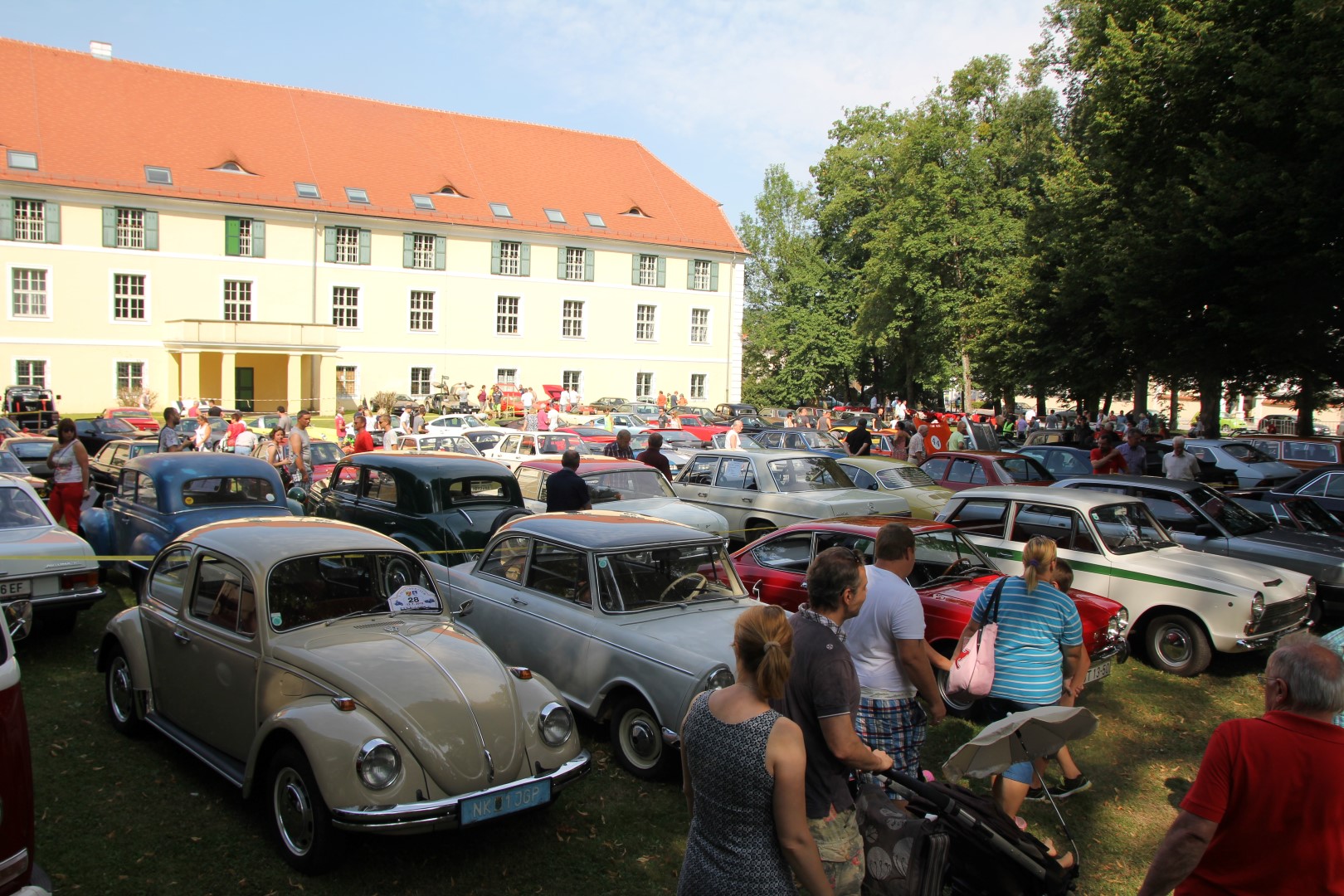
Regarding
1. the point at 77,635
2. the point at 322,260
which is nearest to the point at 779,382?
the point at 322,260

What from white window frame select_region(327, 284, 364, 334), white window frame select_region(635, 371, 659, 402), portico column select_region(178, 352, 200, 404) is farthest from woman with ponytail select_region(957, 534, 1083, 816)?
white window frame select_region(635, 371, 659, 402)

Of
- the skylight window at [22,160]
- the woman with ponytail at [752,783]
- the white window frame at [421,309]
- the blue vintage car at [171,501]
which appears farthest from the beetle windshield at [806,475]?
the skylight window at [22,160]

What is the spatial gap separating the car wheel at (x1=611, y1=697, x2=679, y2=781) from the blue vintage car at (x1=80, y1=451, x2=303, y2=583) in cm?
565

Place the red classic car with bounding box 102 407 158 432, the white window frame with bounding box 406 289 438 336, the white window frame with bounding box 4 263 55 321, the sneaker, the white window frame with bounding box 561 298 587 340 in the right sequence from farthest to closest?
the white window frame with bounding box 561 298 587 340 → the white window frame with bounding box 406 289 438 336 → the white window frame with bounding box 4 263 55 321 → the red classic car with bounding box 102 407 158 432 → the sneaker

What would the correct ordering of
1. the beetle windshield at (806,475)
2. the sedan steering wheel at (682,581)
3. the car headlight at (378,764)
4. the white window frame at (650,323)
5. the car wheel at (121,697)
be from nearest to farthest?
1. the car headlight at (378,764)
2. the car wheel at (121,697)
3. the sedan steering wheel at (682,581)
4. the beetle windshield at (806,475)
5. the white window frame at (650,323)

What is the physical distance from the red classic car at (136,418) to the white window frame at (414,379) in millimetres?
16882

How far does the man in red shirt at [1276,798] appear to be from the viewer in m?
2.85

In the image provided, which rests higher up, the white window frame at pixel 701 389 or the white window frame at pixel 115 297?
the white window frame at pixel 115 297

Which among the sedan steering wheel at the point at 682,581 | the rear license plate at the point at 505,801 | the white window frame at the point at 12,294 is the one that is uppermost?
the white window frame at the point at 12,294

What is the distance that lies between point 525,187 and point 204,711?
46853 mm

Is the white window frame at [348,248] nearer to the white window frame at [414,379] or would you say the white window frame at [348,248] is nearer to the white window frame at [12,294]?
the white window frame at [414,379]

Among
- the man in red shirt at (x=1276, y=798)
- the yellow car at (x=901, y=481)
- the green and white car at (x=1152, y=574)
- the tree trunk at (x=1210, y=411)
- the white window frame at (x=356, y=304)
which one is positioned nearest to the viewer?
the man in red shirt at (x=1276, y=798)

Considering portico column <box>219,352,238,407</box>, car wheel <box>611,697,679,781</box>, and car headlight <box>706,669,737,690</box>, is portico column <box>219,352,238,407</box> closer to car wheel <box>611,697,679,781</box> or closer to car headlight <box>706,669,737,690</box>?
car wheel <box>611,697,679,781</box>

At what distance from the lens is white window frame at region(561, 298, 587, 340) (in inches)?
1955
